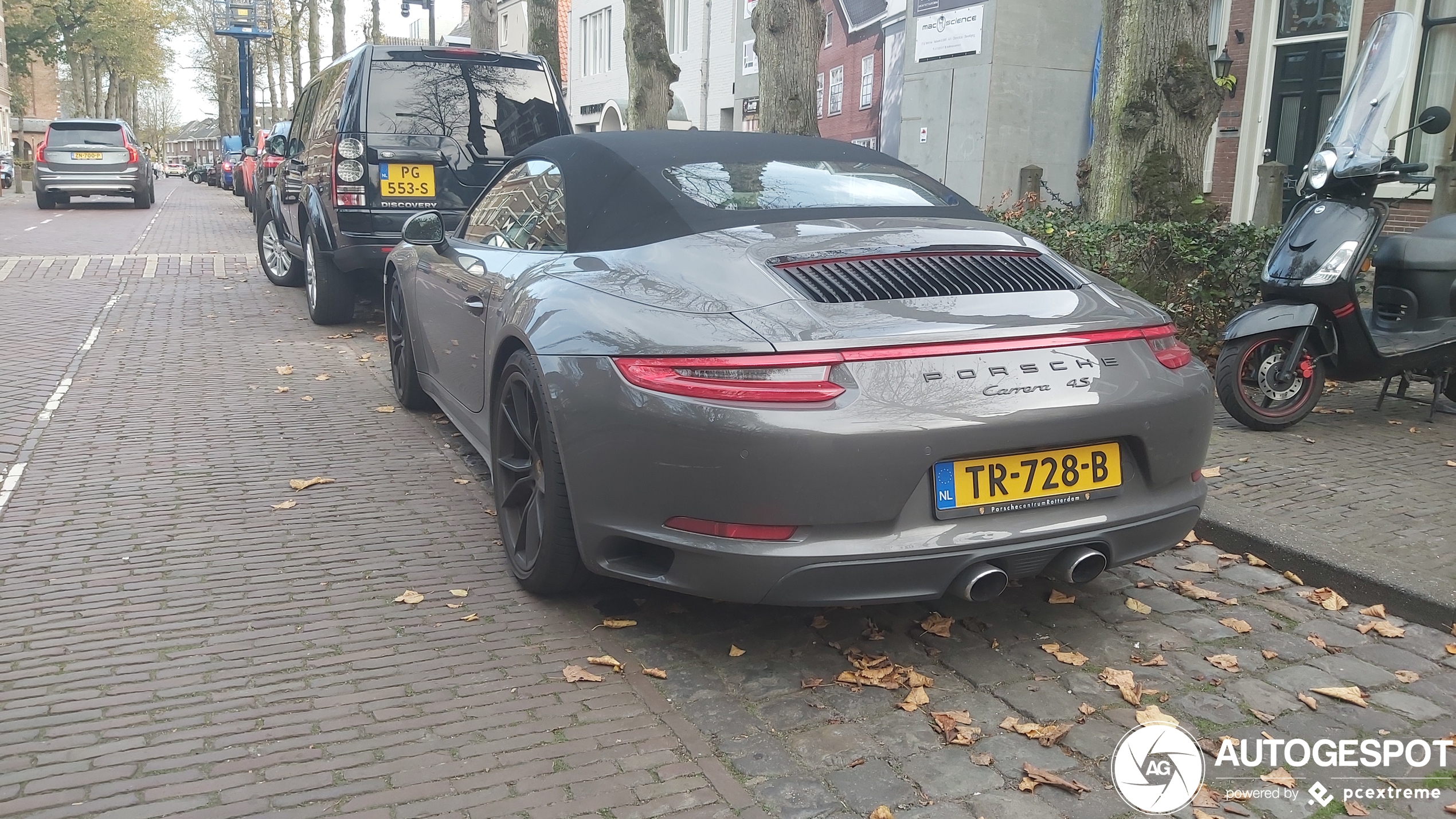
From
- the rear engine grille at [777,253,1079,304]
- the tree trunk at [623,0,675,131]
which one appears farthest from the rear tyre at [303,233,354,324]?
the rear engine grille at [777,253,1079,304]

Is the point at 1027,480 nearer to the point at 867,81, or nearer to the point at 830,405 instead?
the point at 830,405

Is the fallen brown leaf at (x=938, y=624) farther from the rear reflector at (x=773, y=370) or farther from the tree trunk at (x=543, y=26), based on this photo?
the tree trunk at (x=543, y=26)

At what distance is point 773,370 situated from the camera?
9.45 ft

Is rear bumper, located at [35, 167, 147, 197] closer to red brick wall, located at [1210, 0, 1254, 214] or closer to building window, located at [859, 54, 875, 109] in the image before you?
building window, located at [859, 54, 875, 109]

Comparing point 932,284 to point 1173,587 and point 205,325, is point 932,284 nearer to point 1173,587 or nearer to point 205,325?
point 1173,587

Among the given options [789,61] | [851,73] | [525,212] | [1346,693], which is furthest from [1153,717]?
[851,73]

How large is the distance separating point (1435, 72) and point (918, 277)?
14.0m

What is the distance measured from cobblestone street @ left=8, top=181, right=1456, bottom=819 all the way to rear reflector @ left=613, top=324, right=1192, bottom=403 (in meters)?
0.86

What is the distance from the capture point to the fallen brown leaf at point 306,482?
16.5 feet

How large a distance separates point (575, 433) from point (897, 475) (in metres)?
0.94

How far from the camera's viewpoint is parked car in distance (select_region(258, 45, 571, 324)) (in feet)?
27.4

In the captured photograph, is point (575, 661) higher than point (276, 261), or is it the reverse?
point (276, 261)

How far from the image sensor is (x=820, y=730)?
2.94 metres

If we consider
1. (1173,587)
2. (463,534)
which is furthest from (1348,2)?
(463,534)
